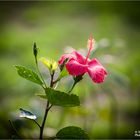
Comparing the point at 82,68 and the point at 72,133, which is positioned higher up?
the point at 82,68

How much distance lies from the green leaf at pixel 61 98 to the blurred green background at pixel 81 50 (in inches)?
17.8

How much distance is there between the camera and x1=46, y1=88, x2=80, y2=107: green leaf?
1.12 m

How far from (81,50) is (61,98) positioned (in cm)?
71

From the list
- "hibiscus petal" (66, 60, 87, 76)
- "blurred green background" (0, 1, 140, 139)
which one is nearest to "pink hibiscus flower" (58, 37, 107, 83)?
"hibiscus petal" (66, 60, 87, 76)

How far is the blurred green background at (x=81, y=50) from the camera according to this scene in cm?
198

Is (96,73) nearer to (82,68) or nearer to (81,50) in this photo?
→ (82,68)

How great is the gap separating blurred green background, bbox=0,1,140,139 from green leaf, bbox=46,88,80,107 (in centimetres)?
45

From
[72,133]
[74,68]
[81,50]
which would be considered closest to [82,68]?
[74,68]

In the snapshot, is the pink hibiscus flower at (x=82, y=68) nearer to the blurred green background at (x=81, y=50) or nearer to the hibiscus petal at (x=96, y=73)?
the hibiscus petal at (x=96, y=73)

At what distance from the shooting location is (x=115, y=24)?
4.25 m

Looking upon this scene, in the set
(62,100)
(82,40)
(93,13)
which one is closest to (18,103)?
(62,100)

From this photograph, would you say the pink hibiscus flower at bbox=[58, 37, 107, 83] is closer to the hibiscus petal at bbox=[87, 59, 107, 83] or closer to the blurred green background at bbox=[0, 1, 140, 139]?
the hibiscus petal at bbox=[87, 59, 107, 83]

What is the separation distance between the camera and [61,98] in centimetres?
113

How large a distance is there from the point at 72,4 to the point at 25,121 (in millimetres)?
3376
